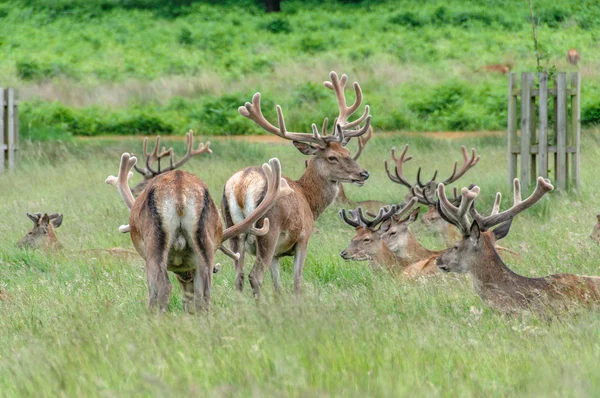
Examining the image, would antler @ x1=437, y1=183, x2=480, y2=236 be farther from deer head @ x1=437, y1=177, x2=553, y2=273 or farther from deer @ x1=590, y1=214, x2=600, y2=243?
deer @ x1=590, y1=214, x2=600, y2=243

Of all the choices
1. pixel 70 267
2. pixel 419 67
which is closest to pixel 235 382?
pixel 70 267

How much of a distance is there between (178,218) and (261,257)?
210 cm

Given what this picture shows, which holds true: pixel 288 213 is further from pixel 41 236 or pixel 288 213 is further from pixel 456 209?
pixel 41 236

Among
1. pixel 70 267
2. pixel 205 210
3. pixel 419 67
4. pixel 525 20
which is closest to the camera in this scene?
pixel 205 210

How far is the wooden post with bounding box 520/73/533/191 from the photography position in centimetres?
1312

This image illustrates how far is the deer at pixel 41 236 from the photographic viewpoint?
10.7 meters

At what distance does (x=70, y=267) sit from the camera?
9.25m

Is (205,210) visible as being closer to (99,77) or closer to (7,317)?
(7,317)

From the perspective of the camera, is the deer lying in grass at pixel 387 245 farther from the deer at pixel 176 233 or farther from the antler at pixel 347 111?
the deer at pixel 176 233

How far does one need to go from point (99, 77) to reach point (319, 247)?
23.6 meters

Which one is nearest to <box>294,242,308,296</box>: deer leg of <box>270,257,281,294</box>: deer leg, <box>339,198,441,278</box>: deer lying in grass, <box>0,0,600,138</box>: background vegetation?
<box>270,257,281,294</box>: deer leg

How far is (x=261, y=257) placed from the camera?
320 inches

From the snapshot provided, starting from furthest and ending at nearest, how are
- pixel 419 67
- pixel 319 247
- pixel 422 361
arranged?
1. pixel 419 67
2. pixel 319 247
3. pixel 422 361

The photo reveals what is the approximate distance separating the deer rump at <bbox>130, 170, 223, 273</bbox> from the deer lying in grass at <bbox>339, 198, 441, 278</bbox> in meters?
3.04
